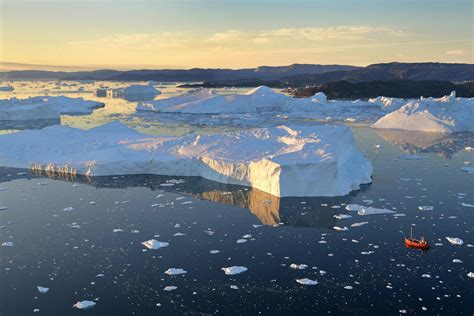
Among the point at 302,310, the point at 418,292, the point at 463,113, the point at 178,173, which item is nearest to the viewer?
the point at 302,310

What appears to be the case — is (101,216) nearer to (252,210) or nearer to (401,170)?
(252,210)

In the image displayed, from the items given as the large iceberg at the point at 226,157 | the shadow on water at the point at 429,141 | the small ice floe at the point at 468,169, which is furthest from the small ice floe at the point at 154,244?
the shadow on water at the point at 429,141

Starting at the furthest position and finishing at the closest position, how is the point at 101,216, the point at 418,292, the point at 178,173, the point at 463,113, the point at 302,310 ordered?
the point at 463,113 < the point at 178,173 < the point at 101,216 < the point at 418,292 < the point at 302,310

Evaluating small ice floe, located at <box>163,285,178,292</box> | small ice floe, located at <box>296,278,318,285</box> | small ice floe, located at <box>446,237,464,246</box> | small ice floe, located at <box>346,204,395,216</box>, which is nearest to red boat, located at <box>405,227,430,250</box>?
small ice floe, located at <box>446,237,464,246</box>

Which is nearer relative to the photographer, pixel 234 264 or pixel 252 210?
pixel 234 264

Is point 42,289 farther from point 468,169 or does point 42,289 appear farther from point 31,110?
point 31,110

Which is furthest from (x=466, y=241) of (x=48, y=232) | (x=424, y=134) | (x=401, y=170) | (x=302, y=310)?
(x=424, y=134)
